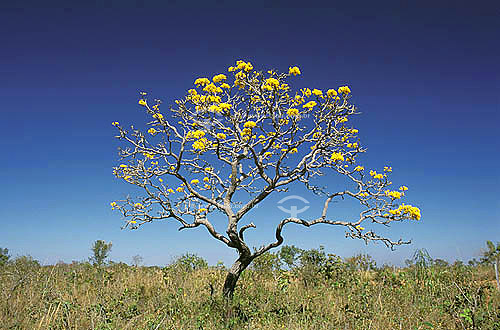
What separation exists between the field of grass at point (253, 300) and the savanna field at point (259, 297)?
0.03 metres

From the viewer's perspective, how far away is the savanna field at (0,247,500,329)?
6371mm

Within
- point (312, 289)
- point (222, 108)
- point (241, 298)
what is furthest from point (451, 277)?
point (222, 108)

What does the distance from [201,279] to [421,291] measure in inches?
247

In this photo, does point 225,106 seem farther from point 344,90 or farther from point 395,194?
point 395,194

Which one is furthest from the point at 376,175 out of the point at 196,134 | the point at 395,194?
the point at 196,134

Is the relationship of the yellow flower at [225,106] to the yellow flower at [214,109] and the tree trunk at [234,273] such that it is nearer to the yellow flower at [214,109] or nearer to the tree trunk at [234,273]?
the yellow flower at [214,109]

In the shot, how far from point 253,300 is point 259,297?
11.1 inches

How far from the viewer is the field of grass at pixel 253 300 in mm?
6324

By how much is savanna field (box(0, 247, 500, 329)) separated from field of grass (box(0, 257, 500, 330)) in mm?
27

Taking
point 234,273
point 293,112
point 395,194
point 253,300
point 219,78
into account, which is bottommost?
point 253,300

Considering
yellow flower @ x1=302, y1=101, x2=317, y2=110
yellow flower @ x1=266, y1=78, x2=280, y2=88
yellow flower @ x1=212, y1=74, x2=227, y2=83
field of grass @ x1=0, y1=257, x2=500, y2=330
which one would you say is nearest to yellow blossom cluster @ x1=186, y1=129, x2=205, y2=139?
yellow flower @ x1=212, y1=74, x2=227, y2=83

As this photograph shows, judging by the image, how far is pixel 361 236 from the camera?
8.38m

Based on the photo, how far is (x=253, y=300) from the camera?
898cm

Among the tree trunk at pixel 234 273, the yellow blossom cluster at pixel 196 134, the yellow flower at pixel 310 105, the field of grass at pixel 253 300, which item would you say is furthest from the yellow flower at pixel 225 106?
the field of grass at pixel 253 300
